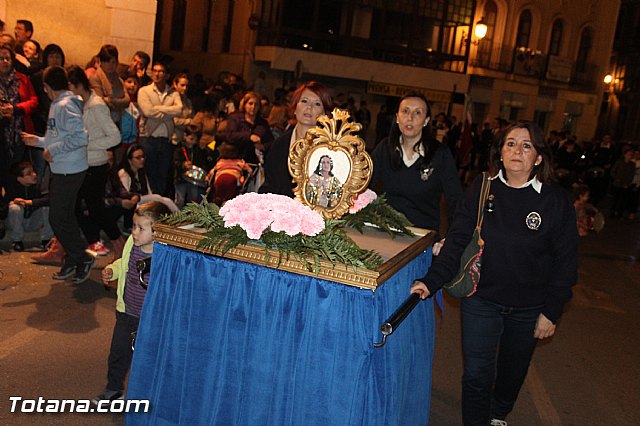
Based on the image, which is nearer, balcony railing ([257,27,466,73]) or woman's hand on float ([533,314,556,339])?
woman's hand on float ([533,314,556,339])

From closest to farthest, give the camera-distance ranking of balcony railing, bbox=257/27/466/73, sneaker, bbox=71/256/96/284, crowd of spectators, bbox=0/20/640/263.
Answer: sneaker, bbox=71/256/96/284
crowd of spectators, bbox=0/20/640/263
balcony railing, bbox=257/27/466/73

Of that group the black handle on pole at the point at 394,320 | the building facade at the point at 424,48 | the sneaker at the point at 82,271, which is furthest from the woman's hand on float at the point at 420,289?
the building facade at the point at 424,48

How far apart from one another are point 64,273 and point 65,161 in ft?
3.68

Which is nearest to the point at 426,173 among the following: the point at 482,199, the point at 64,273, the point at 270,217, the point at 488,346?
the point at 482,199

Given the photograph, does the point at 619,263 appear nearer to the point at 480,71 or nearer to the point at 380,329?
the point at 380,329

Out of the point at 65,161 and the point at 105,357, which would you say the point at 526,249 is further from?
the point at 65,161

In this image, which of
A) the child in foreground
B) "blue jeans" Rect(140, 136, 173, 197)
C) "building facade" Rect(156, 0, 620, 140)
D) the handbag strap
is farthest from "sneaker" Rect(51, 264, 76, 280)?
"building facade" Rect(156, 0, 620, 140)

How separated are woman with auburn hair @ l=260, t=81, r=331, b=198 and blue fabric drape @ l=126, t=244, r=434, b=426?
1.52 metres

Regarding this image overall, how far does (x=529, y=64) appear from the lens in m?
31.7

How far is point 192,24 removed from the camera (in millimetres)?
25578

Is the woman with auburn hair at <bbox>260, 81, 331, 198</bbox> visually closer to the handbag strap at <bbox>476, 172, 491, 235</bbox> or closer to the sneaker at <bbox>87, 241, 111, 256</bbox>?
the handbag strap at <bbox>476, 172, 491, 235</bbox>

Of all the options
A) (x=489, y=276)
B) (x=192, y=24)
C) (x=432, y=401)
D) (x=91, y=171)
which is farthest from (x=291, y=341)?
(x=192, y=24)

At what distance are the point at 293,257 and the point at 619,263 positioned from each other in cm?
926

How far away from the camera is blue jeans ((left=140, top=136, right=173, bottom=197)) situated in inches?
353
